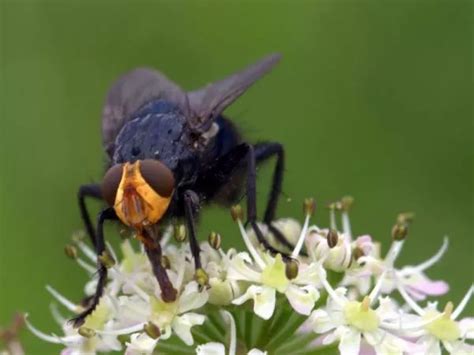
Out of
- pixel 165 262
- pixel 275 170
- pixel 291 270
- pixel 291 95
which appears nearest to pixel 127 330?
pixel 165 262

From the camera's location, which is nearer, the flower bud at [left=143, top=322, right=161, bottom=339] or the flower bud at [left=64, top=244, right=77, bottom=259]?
the flower bud at [left=143, top=322, right=161, bottom=339]

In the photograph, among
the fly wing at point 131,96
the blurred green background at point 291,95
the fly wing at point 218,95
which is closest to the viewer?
the fly wing at point 218,95

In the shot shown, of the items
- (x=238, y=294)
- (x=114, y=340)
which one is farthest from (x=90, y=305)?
(x=238, y=294)

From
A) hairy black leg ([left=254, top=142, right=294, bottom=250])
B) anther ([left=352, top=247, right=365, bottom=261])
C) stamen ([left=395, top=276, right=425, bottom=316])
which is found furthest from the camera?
hairy black leg ([left=254, top=142, right=294, bottom=250])

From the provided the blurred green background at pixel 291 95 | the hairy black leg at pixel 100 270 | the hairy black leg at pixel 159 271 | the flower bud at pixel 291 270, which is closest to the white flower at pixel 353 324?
the flower bud at pixel 291 270

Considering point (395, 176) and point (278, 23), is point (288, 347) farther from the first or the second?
point (278, 23)

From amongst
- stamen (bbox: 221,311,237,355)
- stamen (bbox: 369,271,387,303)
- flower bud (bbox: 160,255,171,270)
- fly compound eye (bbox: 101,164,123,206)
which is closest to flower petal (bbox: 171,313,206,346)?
stamen (bbox: 221,311,237,355)

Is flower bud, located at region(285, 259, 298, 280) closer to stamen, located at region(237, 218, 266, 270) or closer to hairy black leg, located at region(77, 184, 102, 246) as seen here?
stamen, located at region(237, 218, 266, 270)

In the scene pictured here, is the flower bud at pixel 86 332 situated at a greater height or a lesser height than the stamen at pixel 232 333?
lesser

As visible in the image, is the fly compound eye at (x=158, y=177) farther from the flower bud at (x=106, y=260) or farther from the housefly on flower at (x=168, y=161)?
the flower bud at (x=106, y=260)
